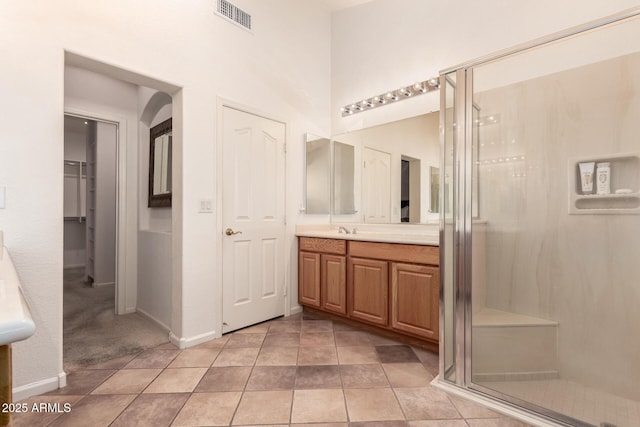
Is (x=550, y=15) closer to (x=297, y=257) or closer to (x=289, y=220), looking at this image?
(x=289, y=220)

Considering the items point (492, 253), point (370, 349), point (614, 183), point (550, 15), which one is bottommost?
point (370, 349)

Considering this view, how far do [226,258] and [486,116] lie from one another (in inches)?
86.8

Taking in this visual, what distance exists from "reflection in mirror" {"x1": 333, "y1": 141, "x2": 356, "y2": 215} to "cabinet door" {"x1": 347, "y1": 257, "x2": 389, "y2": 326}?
0.85m

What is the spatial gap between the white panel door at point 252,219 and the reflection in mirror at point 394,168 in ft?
2.77

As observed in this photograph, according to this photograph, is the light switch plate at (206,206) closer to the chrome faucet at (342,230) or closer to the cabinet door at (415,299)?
the chrome faucet at (342,230)

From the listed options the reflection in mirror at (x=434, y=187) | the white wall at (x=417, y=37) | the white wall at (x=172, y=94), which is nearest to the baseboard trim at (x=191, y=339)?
the white wall at (x=172, y=94)

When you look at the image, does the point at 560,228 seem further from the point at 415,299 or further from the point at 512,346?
the point at 415,299

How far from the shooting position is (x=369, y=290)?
2.69m

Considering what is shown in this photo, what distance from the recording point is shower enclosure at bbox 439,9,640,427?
1.54m

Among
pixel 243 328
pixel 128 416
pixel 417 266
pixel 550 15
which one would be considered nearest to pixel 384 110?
pixel 550 15

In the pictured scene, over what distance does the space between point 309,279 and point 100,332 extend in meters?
1.90

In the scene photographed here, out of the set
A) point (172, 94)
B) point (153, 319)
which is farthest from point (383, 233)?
point (153, 319)

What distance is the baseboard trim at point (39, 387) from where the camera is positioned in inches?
67.5

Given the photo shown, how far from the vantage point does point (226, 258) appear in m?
2.70
